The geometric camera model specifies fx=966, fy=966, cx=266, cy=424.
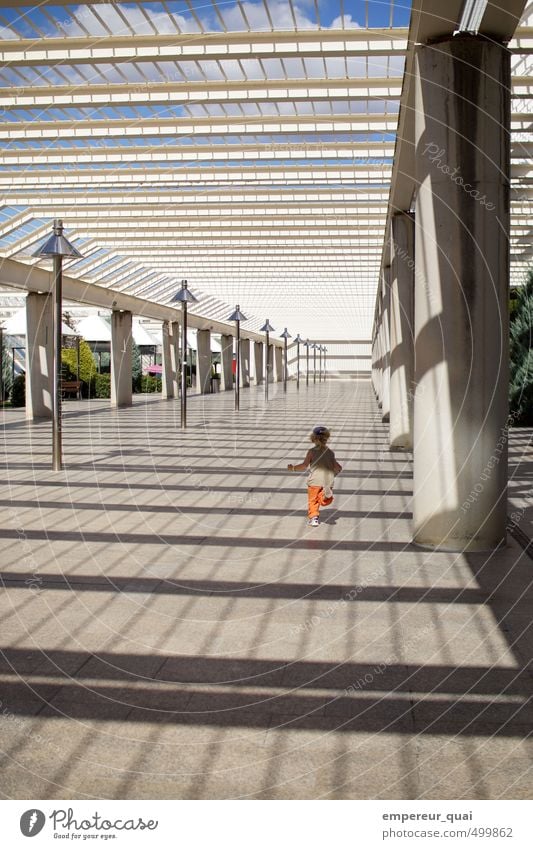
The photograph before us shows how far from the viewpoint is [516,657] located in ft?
13.5

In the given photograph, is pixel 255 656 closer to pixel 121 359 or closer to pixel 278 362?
pixel 121 359

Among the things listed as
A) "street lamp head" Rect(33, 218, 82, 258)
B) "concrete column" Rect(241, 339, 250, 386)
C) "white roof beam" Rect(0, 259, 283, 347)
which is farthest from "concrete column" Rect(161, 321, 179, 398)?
"street lamp head" Rect(33, 218, 82, 258)


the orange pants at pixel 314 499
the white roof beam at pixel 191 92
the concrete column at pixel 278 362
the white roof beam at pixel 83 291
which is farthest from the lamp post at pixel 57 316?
the concrete column at pixel 278 362

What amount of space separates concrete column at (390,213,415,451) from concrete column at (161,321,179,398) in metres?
19.0

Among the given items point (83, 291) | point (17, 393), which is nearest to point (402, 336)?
point (83, 291)

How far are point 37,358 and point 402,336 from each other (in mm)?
10963

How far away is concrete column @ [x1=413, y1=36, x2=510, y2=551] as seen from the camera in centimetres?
655

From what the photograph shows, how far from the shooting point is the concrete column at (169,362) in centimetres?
3303

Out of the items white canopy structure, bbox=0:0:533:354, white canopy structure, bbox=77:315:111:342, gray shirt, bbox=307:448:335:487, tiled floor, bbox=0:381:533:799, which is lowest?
tiled floor, bbox=0:381:533:799

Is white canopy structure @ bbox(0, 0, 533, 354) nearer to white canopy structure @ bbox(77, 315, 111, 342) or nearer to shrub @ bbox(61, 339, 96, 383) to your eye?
white canopy structure @ bbox(77, 315, 111, 342)

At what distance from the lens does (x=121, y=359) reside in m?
27.4

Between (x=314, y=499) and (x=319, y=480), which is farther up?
(x=319, y=480)
